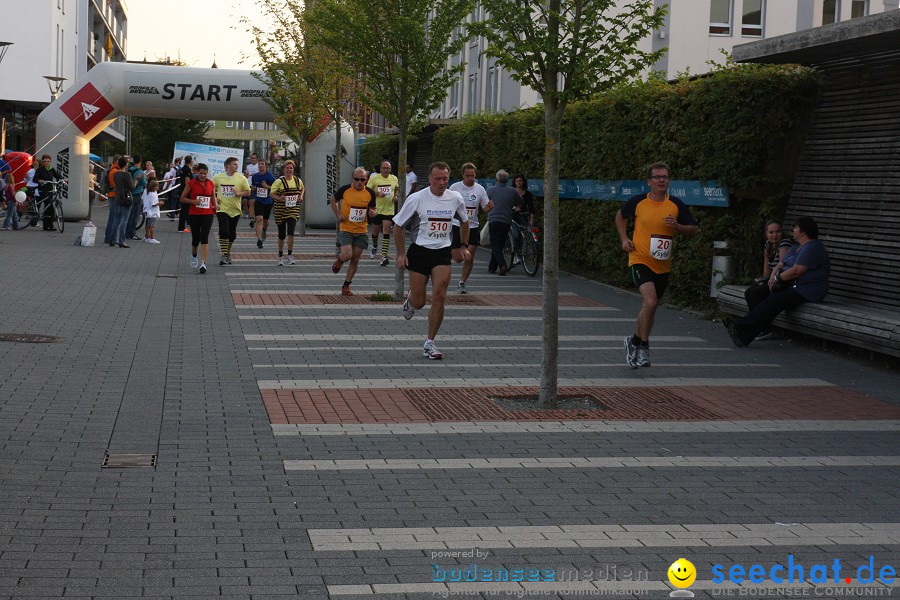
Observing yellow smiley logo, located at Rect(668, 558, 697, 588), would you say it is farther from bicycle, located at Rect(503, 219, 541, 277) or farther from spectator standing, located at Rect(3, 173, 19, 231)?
spectator standing, located at Rect(3, 173, 19, 231)

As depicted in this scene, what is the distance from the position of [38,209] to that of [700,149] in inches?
815

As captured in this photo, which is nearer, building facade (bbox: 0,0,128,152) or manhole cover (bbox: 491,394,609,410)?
manhole cover (bbox: 491,394,609,410)

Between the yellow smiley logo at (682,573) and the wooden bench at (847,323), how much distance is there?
20.9ft

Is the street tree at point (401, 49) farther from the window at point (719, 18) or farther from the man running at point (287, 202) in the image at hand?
the window at point (719, 18)

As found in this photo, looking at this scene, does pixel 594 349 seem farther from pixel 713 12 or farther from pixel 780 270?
pixel 713 12

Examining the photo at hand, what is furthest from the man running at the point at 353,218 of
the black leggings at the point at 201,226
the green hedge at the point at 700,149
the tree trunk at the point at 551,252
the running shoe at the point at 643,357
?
the tree trunk at the point at 551,252

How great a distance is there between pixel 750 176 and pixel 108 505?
1036 cm

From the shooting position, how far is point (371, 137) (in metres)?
44.0

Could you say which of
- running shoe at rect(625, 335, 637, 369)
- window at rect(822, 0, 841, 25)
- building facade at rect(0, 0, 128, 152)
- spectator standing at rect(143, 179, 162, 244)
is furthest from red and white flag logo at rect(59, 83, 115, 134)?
running shoe at rect(625, 335, 637, 369)

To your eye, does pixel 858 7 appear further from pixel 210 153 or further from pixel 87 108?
pixel 210 153

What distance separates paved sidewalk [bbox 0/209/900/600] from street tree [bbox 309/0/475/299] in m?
4.61

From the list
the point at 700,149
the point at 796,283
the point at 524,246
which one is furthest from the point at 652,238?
the point at 524,246

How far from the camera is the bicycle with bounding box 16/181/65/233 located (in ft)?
101

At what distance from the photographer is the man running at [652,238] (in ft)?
37.1
